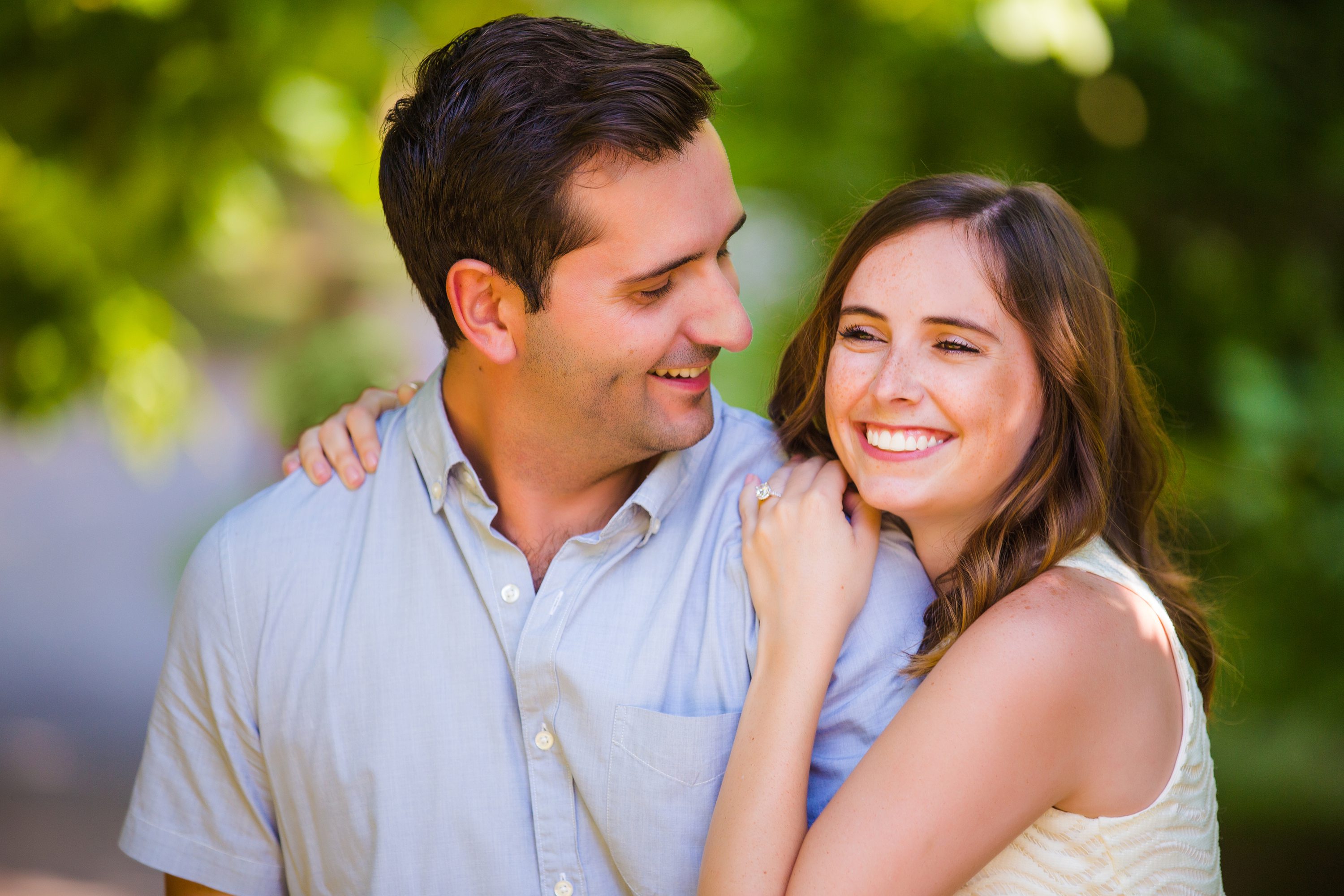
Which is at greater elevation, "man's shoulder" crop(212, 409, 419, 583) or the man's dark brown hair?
the man's dark brown hair

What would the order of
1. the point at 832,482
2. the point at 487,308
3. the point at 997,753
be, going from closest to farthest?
the point at 997,753
the point at 832,482
the point at 487,308

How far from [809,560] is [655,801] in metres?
0.45

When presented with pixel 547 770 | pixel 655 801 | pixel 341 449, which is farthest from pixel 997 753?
pixel 341 449

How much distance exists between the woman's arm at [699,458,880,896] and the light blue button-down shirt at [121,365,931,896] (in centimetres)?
8

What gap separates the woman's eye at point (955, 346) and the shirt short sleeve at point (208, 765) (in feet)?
4.15

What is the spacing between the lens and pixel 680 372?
2.02 m

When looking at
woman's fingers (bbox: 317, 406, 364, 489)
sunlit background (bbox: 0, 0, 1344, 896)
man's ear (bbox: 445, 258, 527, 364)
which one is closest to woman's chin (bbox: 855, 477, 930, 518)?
man's ear (bbox: 445, 258, 527, 364)

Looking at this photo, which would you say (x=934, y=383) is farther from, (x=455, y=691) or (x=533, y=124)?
(x=455, y=691)

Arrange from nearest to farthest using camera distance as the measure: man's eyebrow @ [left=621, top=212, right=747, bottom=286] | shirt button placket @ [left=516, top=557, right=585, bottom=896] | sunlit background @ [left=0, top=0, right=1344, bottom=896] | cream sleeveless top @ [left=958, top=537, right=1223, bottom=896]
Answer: cream sleeveless top @ [left=958, top=537, right=1223, bottom=896]
shirt button placket @ [left=516, top=557, right=585, bottom=896]
man's eyebrow @ [left=621, top=212, right=747, bottom=286]
sunlit background @ [left=0, top=0, right=1344, bottom=896]

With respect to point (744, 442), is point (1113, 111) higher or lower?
higher

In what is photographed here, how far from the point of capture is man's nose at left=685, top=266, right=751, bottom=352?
1.98 m

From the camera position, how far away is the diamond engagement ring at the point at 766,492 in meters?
2.04

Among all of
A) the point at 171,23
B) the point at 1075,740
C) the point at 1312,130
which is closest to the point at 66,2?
the point at 171,23

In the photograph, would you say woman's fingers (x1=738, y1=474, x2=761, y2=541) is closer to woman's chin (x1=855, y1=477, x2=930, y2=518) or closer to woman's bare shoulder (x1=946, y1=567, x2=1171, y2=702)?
woman's chin (x1=855, y1=477, x2=930, y2=518)
